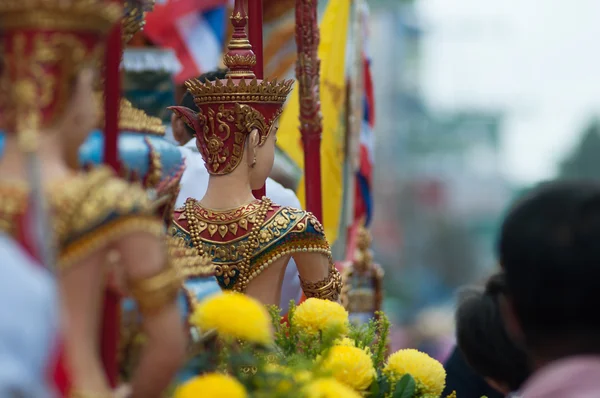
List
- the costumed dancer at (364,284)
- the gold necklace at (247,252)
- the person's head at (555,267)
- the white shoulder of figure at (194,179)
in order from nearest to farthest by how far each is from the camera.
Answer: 1. the person's head at (555,267)
2. the gold necklace at (247,252)
3. the white shoulder of figure at (194,179)
4. the costumed dancer at (364,284)

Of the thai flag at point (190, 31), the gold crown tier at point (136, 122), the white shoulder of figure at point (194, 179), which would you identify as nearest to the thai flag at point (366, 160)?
the white shoulder of figure at point (194, 179)

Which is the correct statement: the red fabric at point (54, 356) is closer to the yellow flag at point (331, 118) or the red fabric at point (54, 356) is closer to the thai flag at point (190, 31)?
the yellow flag at point (331, 118)

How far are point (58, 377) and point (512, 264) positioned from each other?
3.09ft

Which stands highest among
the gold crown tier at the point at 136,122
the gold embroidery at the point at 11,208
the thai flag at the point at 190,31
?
the thai flag at the point at 190,31

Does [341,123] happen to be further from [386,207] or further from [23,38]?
[386,207]

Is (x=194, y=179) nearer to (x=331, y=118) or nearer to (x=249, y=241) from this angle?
(x=249, y=241)

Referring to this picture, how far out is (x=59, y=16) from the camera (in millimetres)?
2348

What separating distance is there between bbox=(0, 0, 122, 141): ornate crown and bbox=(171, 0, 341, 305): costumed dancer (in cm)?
195

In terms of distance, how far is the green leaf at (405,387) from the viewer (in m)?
3.41

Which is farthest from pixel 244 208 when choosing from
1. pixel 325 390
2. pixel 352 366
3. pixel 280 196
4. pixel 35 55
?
pixel 35 55

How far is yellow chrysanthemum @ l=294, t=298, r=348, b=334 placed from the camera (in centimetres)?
342

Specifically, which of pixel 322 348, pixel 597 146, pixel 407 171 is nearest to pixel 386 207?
pixel 407 171

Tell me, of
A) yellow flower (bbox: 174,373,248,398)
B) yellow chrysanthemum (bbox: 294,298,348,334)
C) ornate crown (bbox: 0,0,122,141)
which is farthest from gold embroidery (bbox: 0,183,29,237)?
yellow chrysanthemum (bbox: 294,298,348,334)

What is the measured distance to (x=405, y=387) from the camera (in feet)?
11.2
